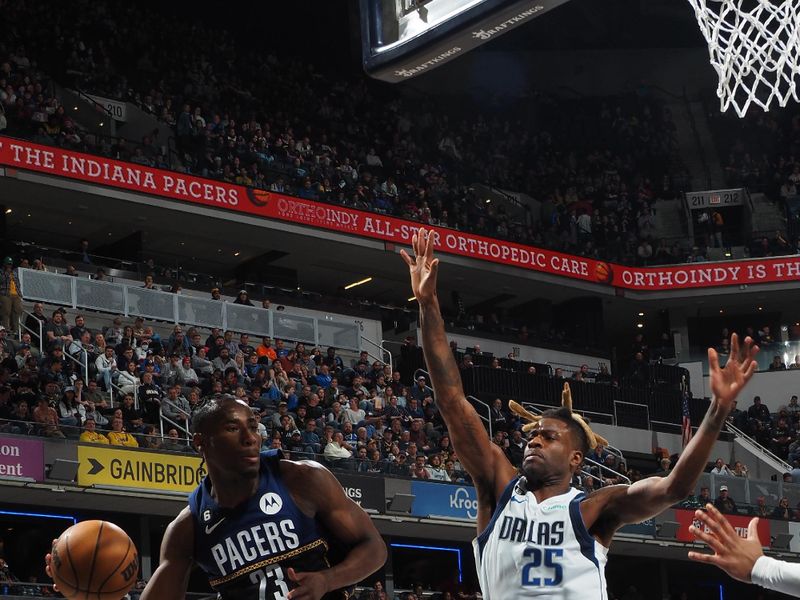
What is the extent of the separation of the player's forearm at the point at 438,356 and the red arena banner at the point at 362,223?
1962cm

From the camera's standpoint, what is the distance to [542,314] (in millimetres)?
34094

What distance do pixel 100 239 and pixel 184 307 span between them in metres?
4.66

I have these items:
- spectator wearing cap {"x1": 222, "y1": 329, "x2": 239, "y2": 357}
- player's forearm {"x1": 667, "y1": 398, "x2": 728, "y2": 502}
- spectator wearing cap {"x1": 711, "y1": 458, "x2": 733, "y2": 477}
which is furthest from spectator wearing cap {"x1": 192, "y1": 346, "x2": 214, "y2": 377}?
player's forearm {"x1": 667, "y1": 398, "x2": 728, "y2": 502}

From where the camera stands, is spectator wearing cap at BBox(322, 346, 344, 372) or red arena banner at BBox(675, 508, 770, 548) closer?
spectator wearing cap at BBox(322, 346, 344, 372)

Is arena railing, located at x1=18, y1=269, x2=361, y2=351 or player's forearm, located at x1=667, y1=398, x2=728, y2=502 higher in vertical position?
arena railing, located at x1=18, y1=269, x2=361, y2=351

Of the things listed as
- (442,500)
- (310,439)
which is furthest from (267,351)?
(442,500)

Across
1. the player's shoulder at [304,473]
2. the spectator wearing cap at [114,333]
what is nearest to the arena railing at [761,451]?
the spectator wearing cap at [114,333]

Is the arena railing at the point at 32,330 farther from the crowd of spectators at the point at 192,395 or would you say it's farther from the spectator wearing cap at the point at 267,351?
the spectator wearing cap at the point at 267,351

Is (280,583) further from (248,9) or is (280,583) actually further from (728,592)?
(248,9)

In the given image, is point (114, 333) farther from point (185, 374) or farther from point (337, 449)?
point (337, 449)

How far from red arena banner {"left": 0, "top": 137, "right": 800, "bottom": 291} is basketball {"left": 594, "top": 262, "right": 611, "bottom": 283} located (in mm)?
24

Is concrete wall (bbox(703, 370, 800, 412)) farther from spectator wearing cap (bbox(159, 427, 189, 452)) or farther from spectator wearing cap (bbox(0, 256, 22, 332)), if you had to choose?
spectator wearing cap (bbox(0, 256, 22, 332))

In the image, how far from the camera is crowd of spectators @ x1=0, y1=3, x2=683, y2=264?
89.6 feet

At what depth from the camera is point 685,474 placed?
5082 millimetres
